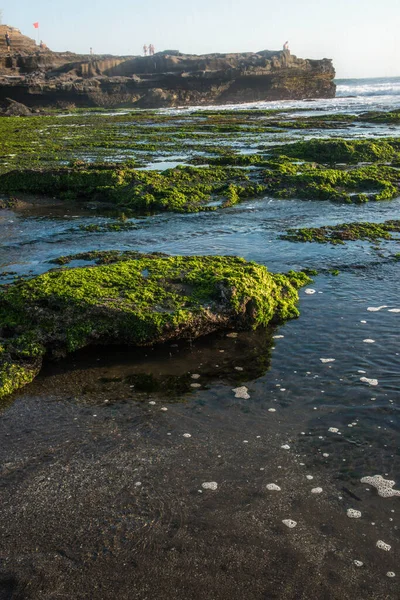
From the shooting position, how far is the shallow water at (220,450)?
160 inches

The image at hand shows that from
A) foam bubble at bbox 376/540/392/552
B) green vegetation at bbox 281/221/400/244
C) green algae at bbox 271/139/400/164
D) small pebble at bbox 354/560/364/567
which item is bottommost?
small pebble at bbox 354/560/364/567

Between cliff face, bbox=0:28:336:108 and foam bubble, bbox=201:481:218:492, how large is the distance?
73.1m

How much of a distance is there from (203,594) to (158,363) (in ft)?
11.0

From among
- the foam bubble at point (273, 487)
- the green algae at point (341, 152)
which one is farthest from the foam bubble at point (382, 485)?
the green algae at point (341, 152)

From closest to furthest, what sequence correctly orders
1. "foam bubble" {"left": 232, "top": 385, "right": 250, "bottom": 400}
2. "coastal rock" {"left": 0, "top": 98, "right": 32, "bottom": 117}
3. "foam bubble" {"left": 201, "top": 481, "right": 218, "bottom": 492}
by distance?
"foam bubble" {"left": 201, "top": 481, "right": 218, "bottom": 492}, "foam bubble" {"left": 232, "top": 385, "right": 250, "bottom": 400}, "coastal rock" {"left": 0, "top": 98, "right": 32, "bottom": 117}

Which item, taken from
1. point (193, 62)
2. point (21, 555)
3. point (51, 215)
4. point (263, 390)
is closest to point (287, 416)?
point (263, 390)

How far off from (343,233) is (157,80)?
278 ft

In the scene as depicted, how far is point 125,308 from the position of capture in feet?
23.5

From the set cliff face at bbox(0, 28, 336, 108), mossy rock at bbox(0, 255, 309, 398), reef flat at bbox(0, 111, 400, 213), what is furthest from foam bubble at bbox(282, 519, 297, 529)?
cliff face at bbox(0, 28, 336, 108)

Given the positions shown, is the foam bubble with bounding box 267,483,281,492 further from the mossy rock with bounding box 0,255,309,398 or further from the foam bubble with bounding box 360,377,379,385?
the mossy rock with bounding box 0,255,309,398

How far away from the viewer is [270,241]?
38.9 feet

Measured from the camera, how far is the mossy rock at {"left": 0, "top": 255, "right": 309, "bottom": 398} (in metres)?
6.89

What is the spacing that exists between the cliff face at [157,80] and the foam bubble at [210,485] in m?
73.1

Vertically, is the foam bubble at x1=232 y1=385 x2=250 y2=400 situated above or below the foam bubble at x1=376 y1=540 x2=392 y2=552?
above
